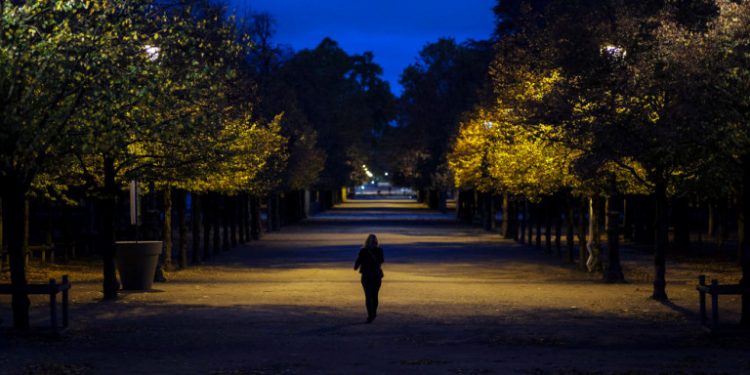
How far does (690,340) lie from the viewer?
17.0 metres

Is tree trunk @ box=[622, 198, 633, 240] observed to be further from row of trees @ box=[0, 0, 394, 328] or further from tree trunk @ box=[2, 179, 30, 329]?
tree trunk @ box=[2, 179, 30, 329]

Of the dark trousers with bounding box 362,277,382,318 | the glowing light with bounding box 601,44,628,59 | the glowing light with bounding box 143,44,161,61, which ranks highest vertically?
the glowing light with bounding box 601,44,628,59

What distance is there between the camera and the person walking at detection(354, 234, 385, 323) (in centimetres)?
1969

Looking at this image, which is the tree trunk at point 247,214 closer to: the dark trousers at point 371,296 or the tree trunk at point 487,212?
the tree trunk at point 487,212

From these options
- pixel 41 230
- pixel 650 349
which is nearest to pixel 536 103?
pixel 650 349

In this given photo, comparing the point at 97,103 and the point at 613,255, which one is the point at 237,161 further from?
the point at 97,103

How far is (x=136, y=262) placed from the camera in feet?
87.2

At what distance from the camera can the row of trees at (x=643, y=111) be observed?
1747 centimetres

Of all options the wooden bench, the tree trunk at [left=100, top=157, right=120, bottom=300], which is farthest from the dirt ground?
the wooden bench

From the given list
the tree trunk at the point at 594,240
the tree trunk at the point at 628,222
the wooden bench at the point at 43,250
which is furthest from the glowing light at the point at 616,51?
the tree trunk at the point at 628,222

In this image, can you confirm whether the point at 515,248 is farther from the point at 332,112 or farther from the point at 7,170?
the point at 332,112

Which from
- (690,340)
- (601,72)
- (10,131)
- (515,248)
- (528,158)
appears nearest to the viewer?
(10,131)

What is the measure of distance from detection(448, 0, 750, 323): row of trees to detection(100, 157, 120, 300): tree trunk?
8638 millimetres

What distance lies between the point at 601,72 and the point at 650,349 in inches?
370
